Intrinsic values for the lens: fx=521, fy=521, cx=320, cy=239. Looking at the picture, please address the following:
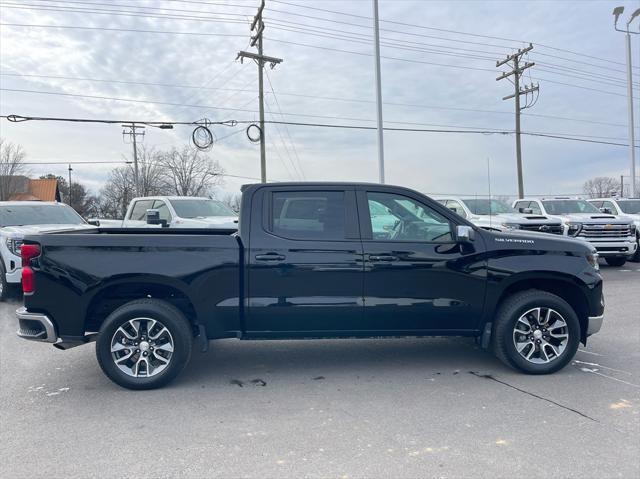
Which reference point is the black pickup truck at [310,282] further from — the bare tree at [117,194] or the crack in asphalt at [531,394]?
the bare tree at [117,194]

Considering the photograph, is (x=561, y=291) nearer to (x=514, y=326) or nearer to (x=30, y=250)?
(x=514, y=326)

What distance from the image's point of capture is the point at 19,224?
33.8 feet

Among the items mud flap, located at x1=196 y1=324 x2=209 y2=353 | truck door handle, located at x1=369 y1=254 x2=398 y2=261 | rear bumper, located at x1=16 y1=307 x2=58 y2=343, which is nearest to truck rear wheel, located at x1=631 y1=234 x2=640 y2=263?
truck door handle, located at x1=369 y1=254 x2=398 y2=261

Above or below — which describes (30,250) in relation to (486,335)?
above

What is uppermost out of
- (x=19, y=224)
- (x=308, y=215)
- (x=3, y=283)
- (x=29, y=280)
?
(x=19, y=224)

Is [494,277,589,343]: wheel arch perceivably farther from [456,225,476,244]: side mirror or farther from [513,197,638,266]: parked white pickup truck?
[513,197,638,266]: parked white pickup truck

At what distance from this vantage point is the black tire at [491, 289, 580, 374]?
505cm

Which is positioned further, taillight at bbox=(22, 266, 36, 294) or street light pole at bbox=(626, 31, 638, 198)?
street light pole at bbox=(626, 31, 638, 198)

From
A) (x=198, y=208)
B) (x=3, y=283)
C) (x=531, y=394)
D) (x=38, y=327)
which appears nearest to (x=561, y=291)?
(x=531, y=394)

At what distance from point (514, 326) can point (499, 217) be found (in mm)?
9216

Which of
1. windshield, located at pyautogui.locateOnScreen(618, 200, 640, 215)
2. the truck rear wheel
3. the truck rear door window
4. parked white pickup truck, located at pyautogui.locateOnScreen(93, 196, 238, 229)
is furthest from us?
windshield, located at pyautogui.locateOnScreen(618, 200, 640, 215)

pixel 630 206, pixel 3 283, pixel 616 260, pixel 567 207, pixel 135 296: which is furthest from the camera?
pixel 630 206

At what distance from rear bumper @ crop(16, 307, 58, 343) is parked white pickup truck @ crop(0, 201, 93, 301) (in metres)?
4.01

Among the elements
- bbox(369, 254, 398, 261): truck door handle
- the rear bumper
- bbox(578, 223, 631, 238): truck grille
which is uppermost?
bbox(578, 223, 631, 238): truck grille
